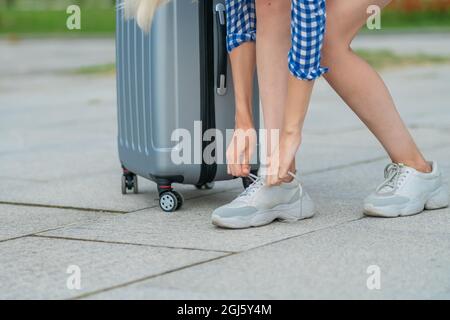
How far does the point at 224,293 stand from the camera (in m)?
2.93

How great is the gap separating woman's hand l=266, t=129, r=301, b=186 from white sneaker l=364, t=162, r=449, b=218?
Result: 37 cm

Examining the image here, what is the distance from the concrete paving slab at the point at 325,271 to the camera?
2.93 m

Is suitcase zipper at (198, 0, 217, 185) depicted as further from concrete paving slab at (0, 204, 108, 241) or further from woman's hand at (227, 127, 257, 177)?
concrete paving slab at (0, 204, 108, 241)

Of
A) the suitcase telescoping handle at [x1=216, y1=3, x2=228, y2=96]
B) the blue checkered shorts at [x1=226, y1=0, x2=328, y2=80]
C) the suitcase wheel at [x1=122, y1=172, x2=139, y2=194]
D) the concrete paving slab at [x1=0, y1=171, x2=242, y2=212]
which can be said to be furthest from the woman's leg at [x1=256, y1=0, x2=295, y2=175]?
the suitcase wheel at [x1=122, y1=172, x2=139, y2=194]

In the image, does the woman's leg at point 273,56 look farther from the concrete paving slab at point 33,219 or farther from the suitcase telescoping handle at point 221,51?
the concrete paving slab at point 33,219

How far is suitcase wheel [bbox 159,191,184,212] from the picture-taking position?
13.5 ft

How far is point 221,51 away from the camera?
4.06 metres

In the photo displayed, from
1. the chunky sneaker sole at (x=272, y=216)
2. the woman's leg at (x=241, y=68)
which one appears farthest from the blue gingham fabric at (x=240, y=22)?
the chunky sneaker sole at (x=272, y=216)

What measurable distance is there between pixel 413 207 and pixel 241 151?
686mm

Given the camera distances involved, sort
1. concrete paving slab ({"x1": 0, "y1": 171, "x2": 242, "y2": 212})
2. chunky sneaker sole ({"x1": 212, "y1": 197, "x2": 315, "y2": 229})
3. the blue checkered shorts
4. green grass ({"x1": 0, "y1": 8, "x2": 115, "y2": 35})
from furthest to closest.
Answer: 1. green grass ({"x1": 0, "y1": 8, "x2": 115, "y2": 35})
2. concrete paving slab ({"x1": 0, "y1": 171, "x2": 242, "y2": 212})
3. chunky sneaker sole ({"x1": 212, "y1": 197, "x2": 315, "y2": 229})
4. the blue checkered shorts

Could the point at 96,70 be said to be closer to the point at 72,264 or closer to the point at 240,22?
the point at 240,22

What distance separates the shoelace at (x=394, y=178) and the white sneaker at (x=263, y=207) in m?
0.29
